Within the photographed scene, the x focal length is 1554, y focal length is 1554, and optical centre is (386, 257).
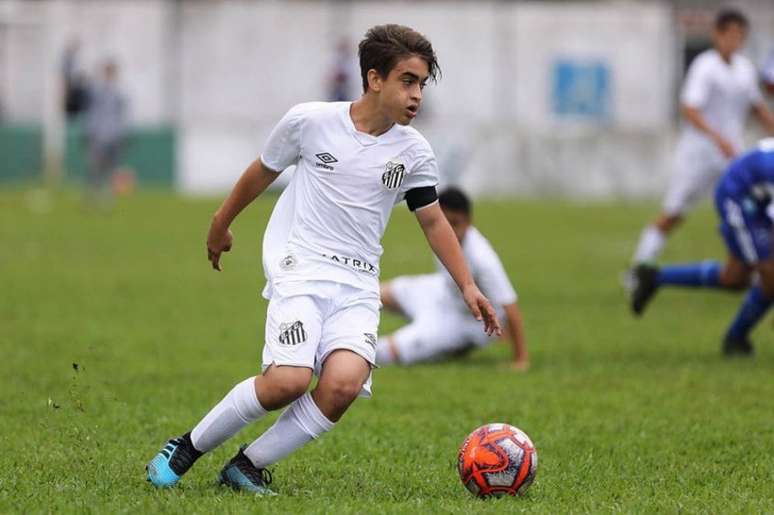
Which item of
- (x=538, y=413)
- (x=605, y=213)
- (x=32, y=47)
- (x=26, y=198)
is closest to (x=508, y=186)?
(x=605, y=213)

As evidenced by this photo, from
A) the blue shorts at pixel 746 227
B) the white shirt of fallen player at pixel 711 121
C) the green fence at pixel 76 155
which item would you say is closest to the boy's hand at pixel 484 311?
the blue shorts at pixel 746 227

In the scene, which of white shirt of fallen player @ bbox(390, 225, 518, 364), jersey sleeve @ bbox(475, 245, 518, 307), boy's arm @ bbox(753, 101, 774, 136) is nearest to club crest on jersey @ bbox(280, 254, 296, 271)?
white shirt of fallen player @ bbox(390, 225, 518, 364)

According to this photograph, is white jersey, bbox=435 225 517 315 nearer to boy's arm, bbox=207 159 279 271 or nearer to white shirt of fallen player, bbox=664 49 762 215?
boy's arm, bbox=207 159 279 271

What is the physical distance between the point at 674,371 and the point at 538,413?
78.0 inches

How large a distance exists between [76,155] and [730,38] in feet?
67.8

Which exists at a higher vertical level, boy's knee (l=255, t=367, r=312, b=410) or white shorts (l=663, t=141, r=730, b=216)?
boy's knee (l=255, t=367, r=312, b=410)

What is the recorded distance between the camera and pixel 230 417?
5734 mm

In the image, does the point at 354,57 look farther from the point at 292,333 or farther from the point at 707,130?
the point at 292,333

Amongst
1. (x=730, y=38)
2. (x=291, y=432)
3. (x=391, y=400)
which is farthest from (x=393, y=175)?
(x=730, y=38)

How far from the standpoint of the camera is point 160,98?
3659 centimetres

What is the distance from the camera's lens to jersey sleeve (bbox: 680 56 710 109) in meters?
13.4

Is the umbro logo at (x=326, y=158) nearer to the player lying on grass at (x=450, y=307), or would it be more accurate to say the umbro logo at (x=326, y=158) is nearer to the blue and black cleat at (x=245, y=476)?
the blue and black cleat at (x=245, y=476)

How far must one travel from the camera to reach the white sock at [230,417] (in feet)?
18.7

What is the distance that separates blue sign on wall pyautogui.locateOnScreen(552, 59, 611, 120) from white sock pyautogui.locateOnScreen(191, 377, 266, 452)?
1254 inches
